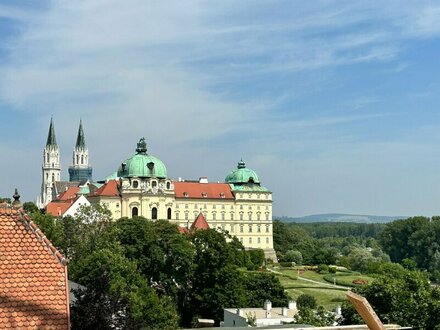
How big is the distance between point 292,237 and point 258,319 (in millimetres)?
95636

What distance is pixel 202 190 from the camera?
119812 millimetres

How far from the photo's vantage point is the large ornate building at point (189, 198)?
106625 millimetres

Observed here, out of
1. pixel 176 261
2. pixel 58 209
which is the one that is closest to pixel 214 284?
pixel 176 261

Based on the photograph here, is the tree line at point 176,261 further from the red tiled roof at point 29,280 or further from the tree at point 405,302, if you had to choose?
the red tiled roof at point 29,280

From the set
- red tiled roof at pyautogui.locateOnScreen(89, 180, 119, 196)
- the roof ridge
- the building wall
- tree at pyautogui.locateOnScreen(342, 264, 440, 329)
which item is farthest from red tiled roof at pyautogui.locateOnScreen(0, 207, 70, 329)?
the building wall

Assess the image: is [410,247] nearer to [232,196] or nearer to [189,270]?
[232,196]

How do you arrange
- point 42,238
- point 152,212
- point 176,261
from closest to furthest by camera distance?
point 42,238
point 176,261
point 152,212

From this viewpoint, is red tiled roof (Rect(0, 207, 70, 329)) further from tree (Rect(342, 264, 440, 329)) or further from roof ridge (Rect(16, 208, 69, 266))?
tree (Rect(342, 264, 440, 329))

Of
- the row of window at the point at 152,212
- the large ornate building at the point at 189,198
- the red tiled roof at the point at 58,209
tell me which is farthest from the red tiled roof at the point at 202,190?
the red tiled roof at the point at 58,209

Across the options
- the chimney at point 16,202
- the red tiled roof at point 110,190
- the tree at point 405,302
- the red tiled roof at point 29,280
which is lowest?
the tree at point 405,302

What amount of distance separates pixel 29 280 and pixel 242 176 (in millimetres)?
111416

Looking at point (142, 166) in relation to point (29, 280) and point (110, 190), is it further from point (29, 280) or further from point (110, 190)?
point (29, 280)

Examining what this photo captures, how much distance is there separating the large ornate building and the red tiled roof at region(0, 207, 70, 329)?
92.7 m

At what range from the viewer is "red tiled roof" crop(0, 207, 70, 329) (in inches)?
486
